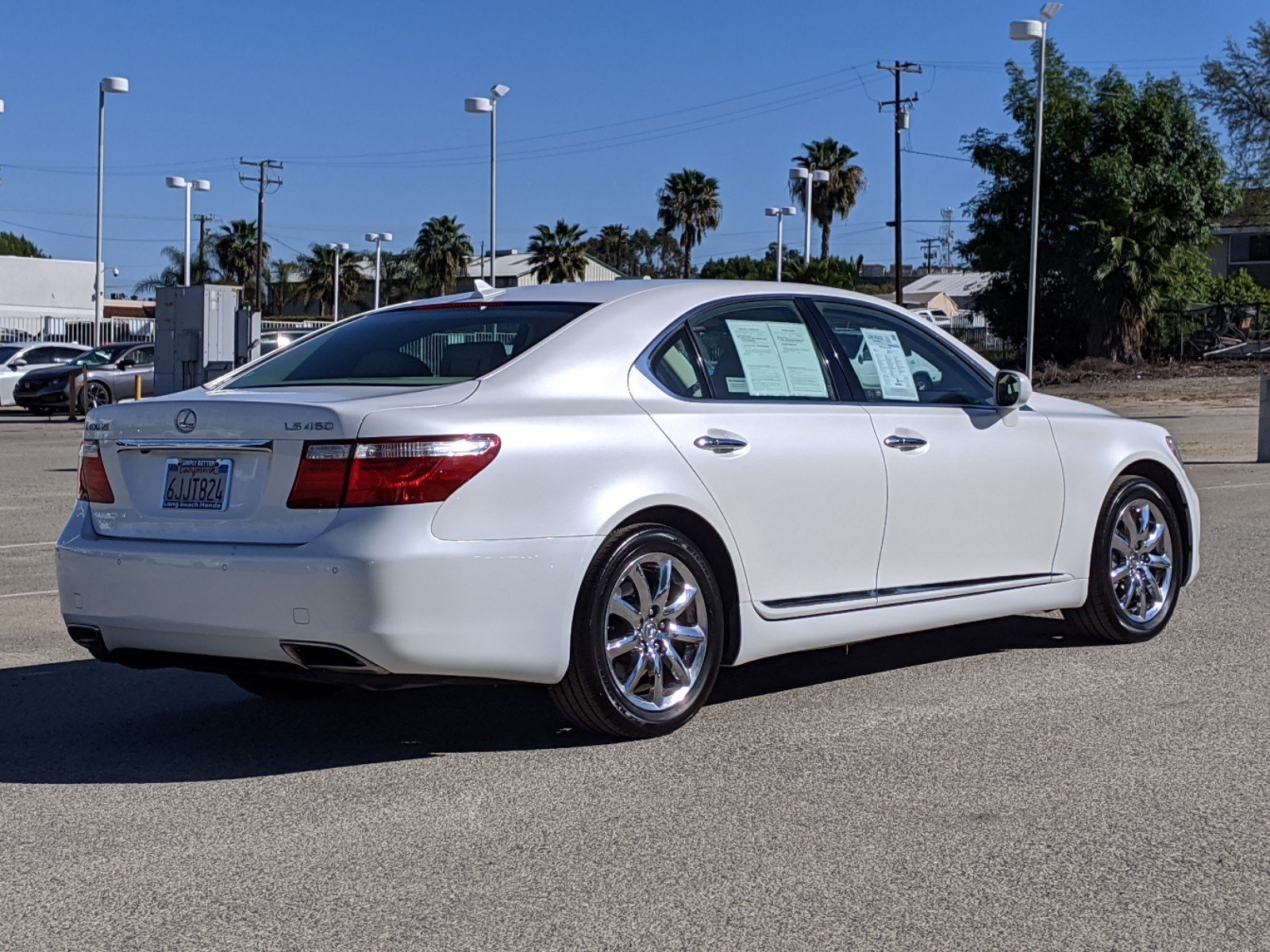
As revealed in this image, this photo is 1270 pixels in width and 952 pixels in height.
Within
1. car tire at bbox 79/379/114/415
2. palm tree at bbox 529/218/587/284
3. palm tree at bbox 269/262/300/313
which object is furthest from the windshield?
palm tree at bbox 269/262/300/313

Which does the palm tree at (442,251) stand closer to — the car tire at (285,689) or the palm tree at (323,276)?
the palm tree at (323,276)

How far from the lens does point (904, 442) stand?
6.43 metres

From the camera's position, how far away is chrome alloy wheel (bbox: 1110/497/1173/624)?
7.41 meters

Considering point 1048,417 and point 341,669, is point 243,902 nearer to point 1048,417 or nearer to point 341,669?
point 341,669

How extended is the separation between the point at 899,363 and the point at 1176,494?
1.84 m

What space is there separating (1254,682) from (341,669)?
142 inches

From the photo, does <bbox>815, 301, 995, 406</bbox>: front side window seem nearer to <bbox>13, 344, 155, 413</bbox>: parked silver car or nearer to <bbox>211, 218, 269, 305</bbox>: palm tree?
<bbox>13, 344, 155, 413</bbox>: parked silver car

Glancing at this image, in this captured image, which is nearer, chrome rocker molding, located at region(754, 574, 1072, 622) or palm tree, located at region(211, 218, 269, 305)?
chrome rocker molding, located at region(754, 574, 1072, 622)

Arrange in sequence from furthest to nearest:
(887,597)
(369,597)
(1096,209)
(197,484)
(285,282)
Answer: (285,282) → (1096,209) → (887,597) → (197,484) → (369,597)

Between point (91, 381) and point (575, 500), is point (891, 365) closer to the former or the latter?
point (575, 500)

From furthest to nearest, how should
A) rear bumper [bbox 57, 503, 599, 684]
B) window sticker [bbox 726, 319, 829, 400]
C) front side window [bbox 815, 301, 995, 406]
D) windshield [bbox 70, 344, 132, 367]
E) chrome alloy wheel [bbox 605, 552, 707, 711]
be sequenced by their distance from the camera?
1. windshield [bbox 70, 344, 132, 367]
2. front side window [bbox 815, 301, 995, 406]
3. window sticker [bbox 726, 319, 829, 400]
4. chrome alloy wheel [bbox 605, 552, 707, 711]
5. rear bumper [bbox 57, 503, 599, 684]

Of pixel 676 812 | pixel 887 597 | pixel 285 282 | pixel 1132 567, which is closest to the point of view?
pixel 676 812

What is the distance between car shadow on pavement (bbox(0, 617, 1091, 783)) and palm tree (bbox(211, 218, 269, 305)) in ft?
311

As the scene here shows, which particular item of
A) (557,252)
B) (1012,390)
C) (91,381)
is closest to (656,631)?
(1012,390)
